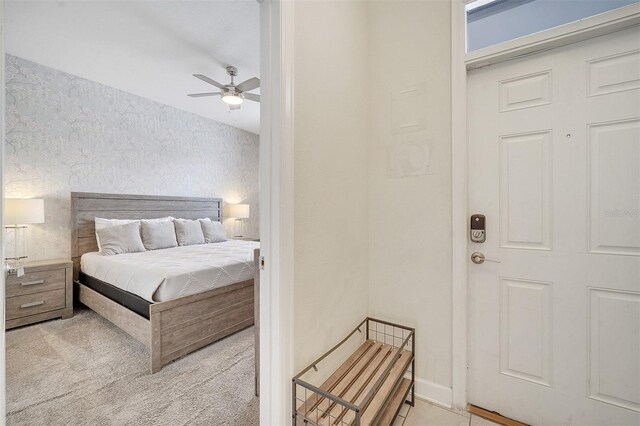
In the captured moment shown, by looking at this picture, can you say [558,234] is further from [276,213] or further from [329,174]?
[276,213]

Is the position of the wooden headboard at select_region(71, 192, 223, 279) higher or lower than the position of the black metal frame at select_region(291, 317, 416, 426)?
higher

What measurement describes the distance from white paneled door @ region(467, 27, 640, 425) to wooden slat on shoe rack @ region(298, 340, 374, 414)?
0.61 m

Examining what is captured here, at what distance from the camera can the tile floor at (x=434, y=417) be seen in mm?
1483

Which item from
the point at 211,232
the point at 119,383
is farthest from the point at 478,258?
the point at 211,232

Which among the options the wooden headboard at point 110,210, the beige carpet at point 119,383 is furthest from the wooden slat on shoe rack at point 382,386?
the wooden headboard at point 110,210

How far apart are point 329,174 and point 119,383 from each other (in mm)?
1940

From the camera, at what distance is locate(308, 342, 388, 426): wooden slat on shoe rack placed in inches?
45.7

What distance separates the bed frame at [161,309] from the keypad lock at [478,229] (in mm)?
1949

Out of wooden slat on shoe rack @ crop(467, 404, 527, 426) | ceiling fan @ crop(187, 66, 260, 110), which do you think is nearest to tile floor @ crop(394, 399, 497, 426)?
wooden slat on shoe rack @ crop(467, 404, 527, 426)

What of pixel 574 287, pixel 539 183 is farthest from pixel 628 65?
pixel 574 287

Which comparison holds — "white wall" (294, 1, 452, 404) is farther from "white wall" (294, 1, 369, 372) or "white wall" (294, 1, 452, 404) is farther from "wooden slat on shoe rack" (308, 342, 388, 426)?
"wooden slat on shoe rack" (308, 342, 388, 426)

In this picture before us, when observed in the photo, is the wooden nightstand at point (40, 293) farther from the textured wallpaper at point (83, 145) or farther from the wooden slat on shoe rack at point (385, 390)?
the wooden slat on shoe rack at point (385, 390)

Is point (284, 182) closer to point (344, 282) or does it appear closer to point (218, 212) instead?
point (344, 282)

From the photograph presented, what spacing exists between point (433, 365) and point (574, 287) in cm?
84
